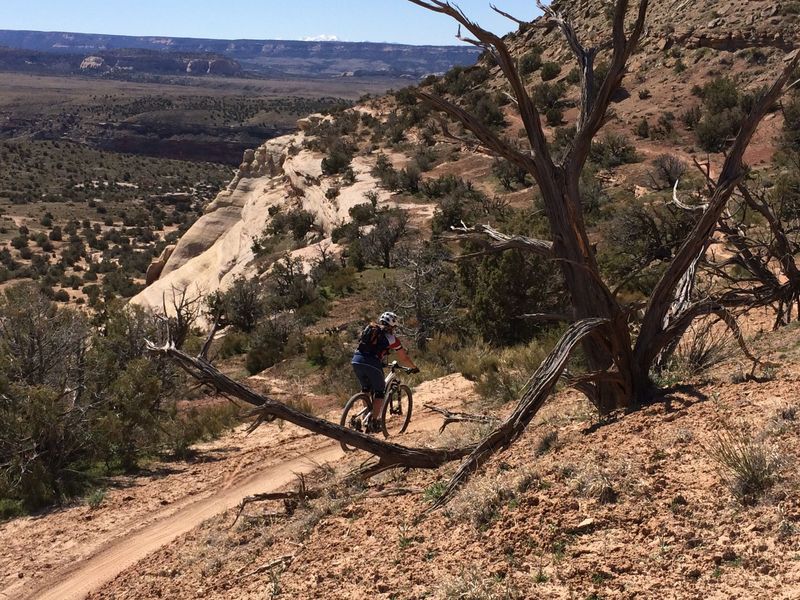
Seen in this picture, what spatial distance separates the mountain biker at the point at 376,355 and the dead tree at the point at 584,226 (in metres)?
2.90

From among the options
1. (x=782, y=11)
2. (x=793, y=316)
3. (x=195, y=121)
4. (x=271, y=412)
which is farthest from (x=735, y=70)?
(x=195, y=121)

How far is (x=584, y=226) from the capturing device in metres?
6.71

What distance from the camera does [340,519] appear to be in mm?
6371

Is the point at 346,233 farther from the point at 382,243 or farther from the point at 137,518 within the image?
the point at 137,518

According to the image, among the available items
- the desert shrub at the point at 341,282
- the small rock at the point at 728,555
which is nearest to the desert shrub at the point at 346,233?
the desert shrub at the point at 341,282

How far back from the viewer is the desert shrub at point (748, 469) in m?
4.36

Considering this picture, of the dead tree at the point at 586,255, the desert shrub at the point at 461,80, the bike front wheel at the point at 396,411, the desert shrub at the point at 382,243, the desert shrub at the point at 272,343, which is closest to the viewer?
the dead tree at the point at 586,255

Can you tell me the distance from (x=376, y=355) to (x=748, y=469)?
572 cm

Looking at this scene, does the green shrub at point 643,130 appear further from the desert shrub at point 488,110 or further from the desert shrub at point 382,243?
the desert shrub at point 382,243

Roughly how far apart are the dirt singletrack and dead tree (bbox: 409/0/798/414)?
2.94 m

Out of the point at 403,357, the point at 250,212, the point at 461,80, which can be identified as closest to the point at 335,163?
the point at 250,212

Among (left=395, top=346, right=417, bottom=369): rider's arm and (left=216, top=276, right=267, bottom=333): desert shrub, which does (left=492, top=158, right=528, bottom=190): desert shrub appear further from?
(left=395, top=346, right=417, bottom=369): rider's arm

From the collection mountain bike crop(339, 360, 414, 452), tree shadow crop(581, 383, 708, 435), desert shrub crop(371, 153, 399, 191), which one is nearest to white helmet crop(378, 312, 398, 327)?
mountain bike crop(339, 360, 414, 452)

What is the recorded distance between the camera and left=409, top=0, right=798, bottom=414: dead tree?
6.36 meters
